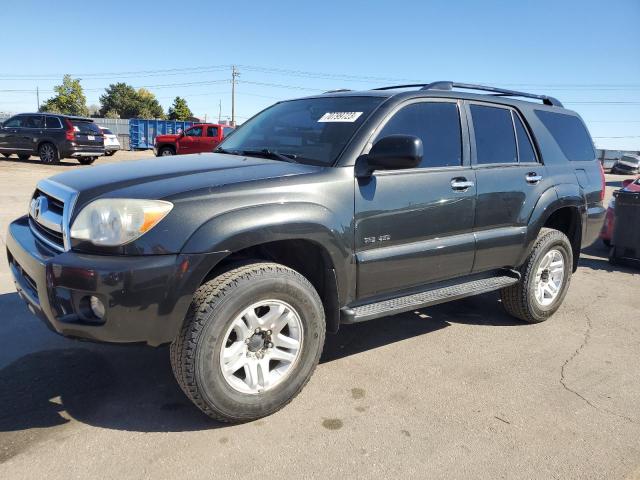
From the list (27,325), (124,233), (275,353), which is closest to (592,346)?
(275,353)

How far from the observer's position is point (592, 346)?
3.96 m

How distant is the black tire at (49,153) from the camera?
16938 mm

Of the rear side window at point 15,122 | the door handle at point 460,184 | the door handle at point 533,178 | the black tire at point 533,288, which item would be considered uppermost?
the rear side window at point 15,122

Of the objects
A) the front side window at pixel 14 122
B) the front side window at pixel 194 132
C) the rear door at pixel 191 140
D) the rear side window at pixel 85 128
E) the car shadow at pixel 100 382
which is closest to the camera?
the car shadow at pixel 100 382

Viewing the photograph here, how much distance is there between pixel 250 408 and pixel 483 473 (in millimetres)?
1190

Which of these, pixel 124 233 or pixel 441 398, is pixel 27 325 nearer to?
pixel 124 233

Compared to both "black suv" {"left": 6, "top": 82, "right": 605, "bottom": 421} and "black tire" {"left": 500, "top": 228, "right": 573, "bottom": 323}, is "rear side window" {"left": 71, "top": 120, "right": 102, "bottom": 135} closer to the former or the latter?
"black suv" {"left": 6, "top": 82, "right": 605, "bottom": 421}

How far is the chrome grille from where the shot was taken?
2531mm

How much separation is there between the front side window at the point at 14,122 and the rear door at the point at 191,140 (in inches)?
243

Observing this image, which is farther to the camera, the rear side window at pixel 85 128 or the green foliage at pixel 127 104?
the green foliage at pixel 127 104

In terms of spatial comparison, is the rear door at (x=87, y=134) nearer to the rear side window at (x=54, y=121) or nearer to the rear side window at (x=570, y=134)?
the rear side window at (x=54, y=121)

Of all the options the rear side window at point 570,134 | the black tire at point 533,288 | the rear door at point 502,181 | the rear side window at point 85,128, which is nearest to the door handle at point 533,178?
the rear door at point 502,181

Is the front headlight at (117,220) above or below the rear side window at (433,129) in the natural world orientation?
below

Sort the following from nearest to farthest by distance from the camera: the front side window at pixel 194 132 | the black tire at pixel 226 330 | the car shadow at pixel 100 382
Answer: the black tire at pixel 226 330 → the car shadow at pixel 100 382 → the front side window at pixel 194 132
